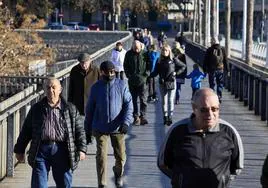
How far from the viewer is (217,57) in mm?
21703

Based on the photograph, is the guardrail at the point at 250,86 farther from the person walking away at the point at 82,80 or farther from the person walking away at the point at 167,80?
the person walking away at the point at 82,80

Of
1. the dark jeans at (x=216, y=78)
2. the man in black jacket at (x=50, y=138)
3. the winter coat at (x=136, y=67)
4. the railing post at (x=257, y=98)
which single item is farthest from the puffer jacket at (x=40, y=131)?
the dark jeans at (x=216, y=78)

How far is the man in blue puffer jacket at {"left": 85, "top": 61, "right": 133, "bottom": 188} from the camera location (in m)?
10.8

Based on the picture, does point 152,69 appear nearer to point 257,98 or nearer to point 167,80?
point 167,80

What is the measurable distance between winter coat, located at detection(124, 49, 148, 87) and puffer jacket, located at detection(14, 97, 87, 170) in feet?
27.1

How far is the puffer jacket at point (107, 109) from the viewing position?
35.2ft

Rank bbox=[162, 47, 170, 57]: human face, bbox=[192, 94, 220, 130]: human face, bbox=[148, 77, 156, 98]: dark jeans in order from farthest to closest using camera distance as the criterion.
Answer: bbox=[148, 77, 156, 98]: dark jeans
bbox=[162, 47, 170, 57]: human face
bbox=[192, 94, 220, 130]: human face

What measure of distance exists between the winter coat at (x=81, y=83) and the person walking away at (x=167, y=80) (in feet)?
13.6

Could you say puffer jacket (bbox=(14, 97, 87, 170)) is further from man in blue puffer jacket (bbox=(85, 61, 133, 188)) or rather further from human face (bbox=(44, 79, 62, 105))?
man in blue puffer jacket (bbox=(85, 61, 133, 188))

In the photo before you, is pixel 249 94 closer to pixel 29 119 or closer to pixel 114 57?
pixel 114 57

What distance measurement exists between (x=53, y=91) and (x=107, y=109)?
88.5 inches

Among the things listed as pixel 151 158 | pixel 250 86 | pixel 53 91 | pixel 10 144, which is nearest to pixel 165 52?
pixel 151 158

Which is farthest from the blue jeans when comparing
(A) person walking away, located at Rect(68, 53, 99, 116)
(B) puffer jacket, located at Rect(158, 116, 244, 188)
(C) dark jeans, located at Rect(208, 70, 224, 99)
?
(C) dark jeans, located at Rect(208, 70, 224, 99)

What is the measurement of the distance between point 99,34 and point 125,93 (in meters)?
50.0
